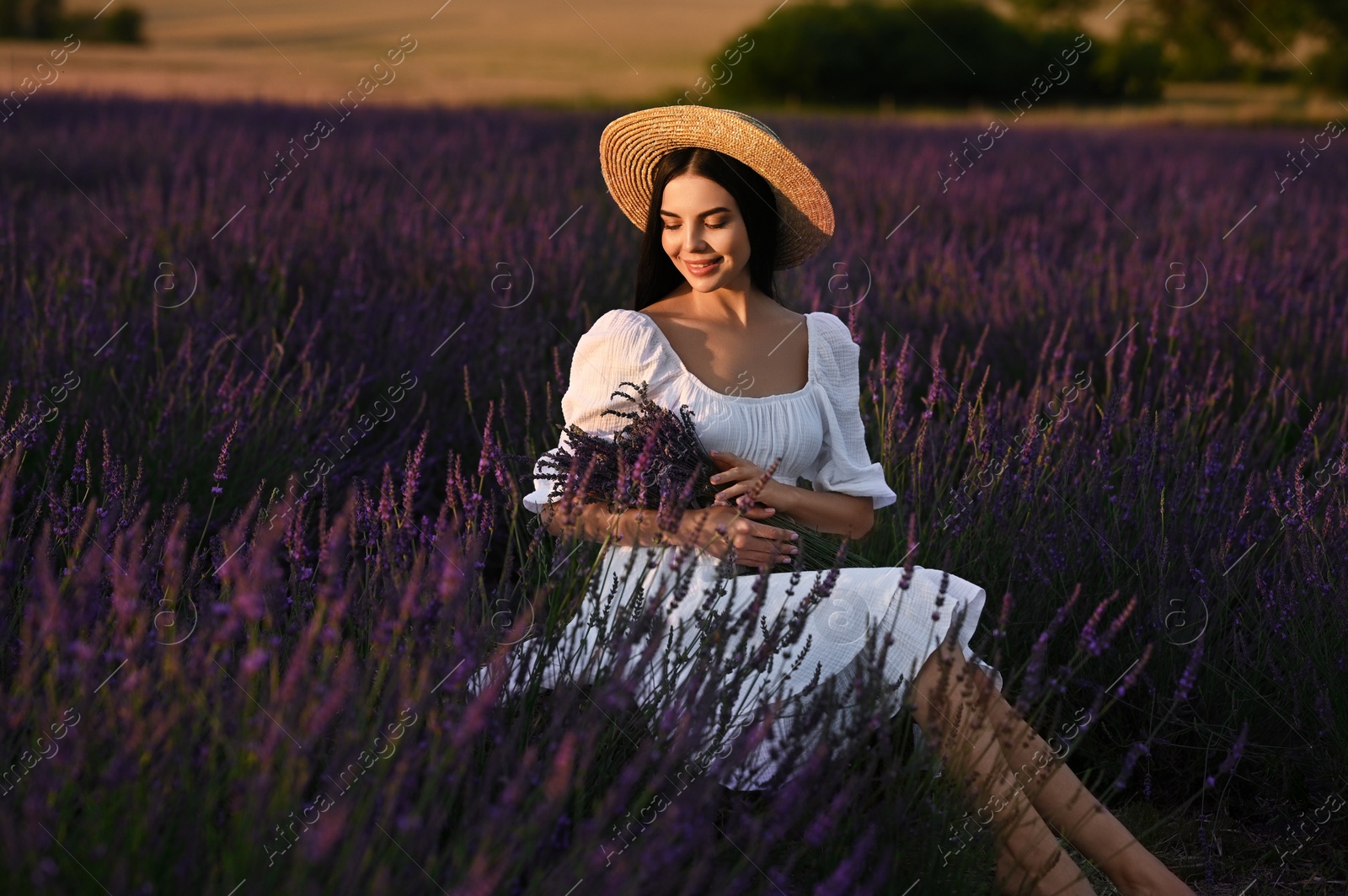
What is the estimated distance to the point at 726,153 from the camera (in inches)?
90.2

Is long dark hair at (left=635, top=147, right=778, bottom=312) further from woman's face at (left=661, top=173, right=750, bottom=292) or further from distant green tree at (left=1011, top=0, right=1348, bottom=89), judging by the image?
distant green tree at (left=1011, top=0, right=1348, bottom=89)

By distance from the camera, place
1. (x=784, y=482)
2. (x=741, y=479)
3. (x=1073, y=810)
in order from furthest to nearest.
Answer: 1. (x=784, y=482)
2. (x=741, y=479)
3. (x=1073, y=810)

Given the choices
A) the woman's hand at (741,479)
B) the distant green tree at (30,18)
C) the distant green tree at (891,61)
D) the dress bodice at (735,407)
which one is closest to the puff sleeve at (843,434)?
the dress bodice at (735,407)

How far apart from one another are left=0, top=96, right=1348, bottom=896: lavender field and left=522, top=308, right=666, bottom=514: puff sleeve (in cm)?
17

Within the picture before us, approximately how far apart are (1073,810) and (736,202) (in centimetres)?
120

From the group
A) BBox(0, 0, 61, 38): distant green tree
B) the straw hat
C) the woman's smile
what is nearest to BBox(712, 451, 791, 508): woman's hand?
the woman's smile

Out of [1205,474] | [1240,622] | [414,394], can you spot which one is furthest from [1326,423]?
[414,394]

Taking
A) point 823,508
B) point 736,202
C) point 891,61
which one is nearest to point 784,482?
point 823,508

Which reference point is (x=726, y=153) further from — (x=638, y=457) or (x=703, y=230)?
(x=638, y=457)

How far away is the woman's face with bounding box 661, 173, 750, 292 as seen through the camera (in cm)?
228

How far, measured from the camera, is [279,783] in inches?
49.2

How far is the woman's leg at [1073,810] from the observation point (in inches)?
69.1

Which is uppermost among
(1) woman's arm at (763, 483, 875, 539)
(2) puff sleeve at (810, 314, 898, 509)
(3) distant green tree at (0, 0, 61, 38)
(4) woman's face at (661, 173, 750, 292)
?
(3) distant green tree at (0, 0, 61, 38)

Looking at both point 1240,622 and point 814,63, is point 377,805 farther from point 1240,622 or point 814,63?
point 814,63
